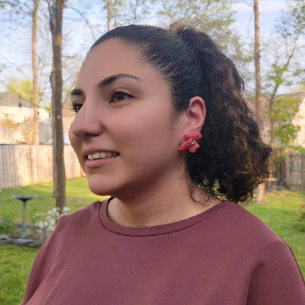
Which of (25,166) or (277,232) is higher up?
(277,232)

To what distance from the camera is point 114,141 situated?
40.5 inches

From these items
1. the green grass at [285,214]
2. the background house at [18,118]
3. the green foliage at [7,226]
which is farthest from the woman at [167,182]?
the green foliage at [7,226]

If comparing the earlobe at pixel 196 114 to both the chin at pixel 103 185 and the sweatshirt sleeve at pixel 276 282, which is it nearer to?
the chin at pixel 103 185

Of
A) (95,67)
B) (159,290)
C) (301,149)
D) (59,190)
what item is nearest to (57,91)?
(59,190)

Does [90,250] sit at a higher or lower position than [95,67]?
lower

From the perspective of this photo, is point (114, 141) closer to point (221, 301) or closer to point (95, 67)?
point (95, 67)

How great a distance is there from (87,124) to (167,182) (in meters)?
0.34

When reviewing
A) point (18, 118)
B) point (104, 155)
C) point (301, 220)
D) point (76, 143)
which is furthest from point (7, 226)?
point (104, 155)

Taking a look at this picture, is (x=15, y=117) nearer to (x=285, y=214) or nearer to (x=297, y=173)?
(x=285, y=214)

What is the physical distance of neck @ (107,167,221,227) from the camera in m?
1.14

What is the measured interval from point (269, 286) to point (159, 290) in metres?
0.31

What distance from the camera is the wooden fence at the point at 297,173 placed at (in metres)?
4.44

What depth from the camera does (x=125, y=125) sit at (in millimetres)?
1010

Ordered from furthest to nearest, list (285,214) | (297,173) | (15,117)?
(15,117)
(297,173)
(285,214)
